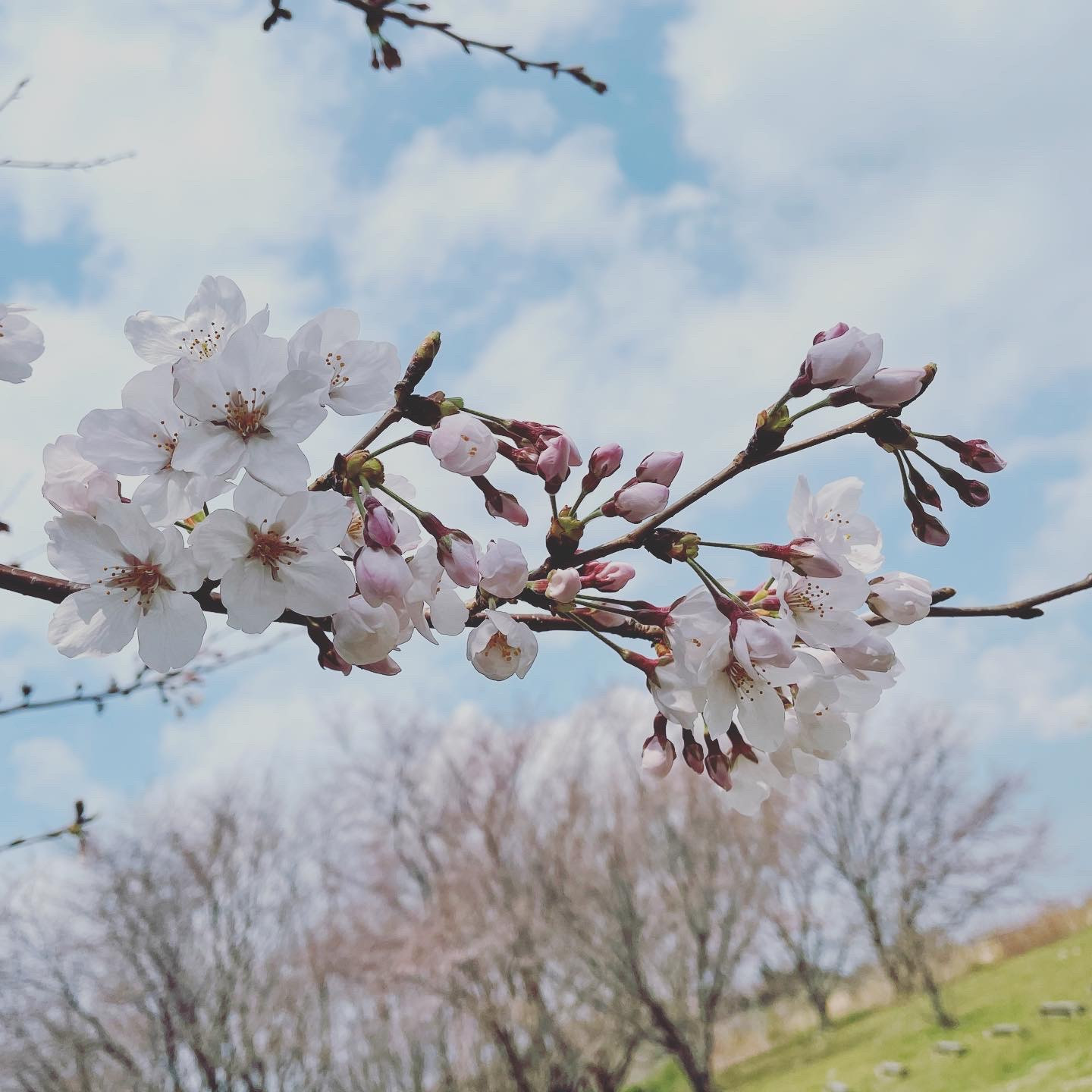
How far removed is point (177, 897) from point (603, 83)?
9448 millimetres

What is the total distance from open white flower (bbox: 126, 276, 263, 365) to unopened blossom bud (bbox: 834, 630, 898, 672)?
0.65 meters

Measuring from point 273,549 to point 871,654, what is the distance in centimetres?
52

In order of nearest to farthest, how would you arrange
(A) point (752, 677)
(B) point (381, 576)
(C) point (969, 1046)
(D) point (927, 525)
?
1. (B) point (381, 576)
2. (A) point (752, 677)
3. (D) point (927, 525)
4. (C) point (969, 1046)

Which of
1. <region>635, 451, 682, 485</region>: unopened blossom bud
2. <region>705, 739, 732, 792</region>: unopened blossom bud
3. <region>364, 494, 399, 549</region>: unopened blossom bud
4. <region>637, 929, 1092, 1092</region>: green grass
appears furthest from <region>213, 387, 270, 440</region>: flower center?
<region>637, 929, 1092, 1092</region>: green grass

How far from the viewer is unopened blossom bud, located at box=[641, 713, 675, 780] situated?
1.02 meters

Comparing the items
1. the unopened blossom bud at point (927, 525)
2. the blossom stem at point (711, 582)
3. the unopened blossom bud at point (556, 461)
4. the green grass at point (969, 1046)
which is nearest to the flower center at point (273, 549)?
the unopened blossom bud at point (556, 461)

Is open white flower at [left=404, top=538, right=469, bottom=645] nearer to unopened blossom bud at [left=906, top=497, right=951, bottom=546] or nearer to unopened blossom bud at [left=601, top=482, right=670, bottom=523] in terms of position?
unopened blossom bud at [left=601, top=482, right=670, bottom=523]

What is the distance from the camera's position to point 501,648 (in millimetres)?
856

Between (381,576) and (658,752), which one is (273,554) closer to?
(381,576)

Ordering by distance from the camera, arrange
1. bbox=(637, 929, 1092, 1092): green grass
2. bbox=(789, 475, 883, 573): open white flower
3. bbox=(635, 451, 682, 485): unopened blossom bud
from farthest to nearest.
Result: bbox=(637, 929, 1092, 1092): green grass
bbox=(789, 475, 883, 573): open white flower
bbox=(635, 451, 682, 485): unopened blossom bud

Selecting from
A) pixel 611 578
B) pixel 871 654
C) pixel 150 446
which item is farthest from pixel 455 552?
pixel 871 654

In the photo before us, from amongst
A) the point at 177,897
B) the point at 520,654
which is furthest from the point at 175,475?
the point at 177,897

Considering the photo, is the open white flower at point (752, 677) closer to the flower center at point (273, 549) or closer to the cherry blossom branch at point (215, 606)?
the cherry blossom branch at point (215, 606)

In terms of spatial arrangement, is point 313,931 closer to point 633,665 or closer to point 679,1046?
point 679,1046
